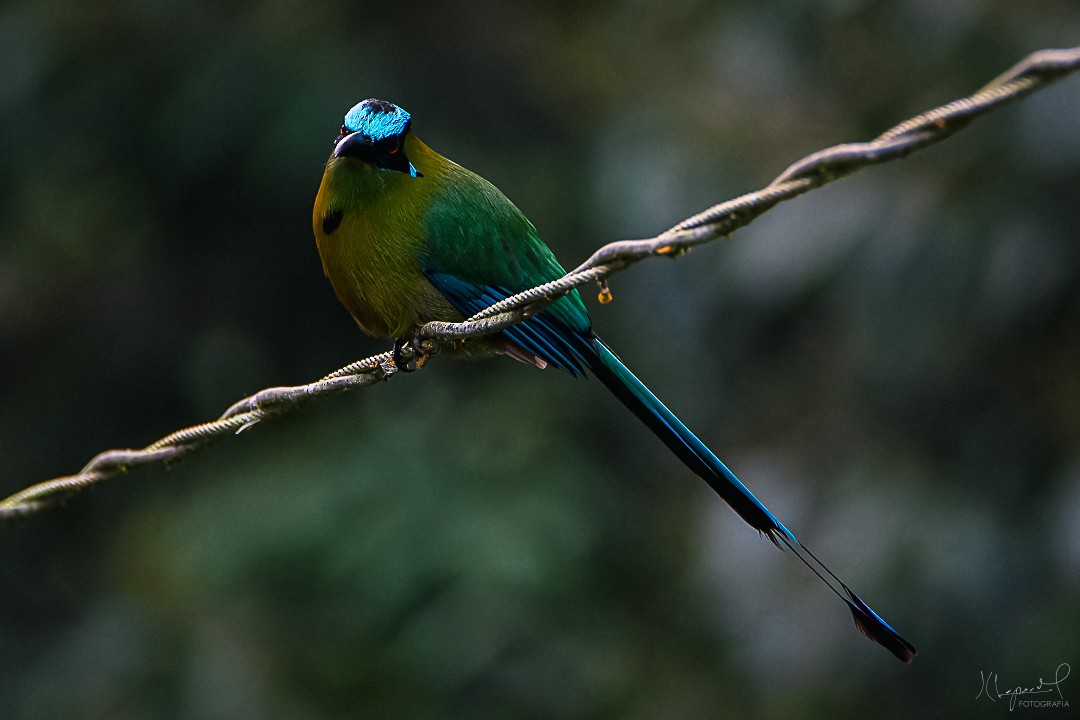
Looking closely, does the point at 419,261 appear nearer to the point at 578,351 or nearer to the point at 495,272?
the point at 495,272

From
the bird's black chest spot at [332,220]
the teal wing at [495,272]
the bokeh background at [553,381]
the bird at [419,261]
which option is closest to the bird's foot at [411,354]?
the bird at [419,261]

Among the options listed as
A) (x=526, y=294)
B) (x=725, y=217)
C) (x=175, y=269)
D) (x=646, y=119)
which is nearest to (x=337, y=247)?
(x=526, y=294)

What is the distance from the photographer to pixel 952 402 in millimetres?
3777

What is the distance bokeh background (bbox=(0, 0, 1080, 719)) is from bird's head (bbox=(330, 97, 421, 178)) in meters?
1.27

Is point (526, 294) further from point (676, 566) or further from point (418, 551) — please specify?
point (676, 566)

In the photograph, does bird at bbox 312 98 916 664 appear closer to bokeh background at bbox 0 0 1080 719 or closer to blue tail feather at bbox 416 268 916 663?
blue tail feather at bbox 416 268 916 663

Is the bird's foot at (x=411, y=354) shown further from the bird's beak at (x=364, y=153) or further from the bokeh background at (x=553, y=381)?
the bokeh background at (x=553, y=381)

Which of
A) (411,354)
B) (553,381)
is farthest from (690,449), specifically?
(553,381)

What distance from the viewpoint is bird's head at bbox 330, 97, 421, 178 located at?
2562 millimetres

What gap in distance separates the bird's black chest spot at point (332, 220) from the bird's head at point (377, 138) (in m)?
0.10

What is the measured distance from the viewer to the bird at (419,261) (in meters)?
2.53

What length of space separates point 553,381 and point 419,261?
10.3ft

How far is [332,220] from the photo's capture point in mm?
2586

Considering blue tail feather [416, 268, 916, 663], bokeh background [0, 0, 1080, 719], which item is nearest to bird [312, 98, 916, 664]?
blue tail feather [416, 268, 916, 663]
